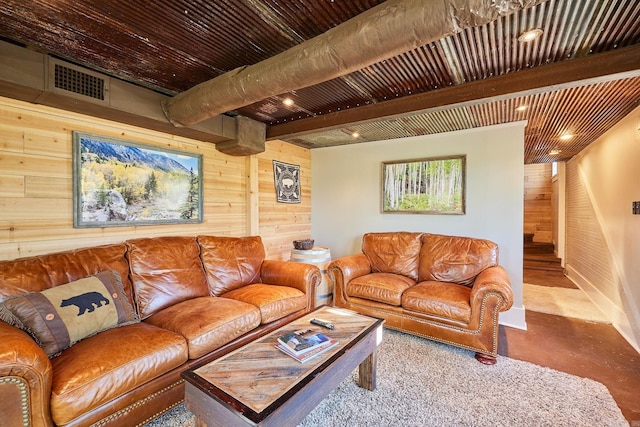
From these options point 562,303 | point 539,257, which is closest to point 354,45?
point 562,303

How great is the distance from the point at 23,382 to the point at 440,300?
2618mm

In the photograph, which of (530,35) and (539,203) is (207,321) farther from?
(539,203)

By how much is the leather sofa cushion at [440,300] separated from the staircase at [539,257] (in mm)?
4032

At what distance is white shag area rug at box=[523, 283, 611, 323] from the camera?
10.8 ft

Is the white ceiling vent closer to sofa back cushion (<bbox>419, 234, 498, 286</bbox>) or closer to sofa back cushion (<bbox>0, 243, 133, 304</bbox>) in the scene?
sofa back cushion (<bbox>0, 243, 133, 304</bbox>)

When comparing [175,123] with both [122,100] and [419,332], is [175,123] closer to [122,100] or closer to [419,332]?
[122,100]

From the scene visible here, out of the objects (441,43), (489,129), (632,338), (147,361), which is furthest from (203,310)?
(632,338)

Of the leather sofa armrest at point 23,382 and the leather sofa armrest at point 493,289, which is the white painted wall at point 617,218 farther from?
the leather sofa armrest at point 23,382

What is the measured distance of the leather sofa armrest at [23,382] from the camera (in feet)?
3.54

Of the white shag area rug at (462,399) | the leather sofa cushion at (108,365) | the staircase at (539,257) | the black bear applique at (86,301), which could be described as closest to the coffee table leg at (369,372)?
the white shag area rug at (462,399)

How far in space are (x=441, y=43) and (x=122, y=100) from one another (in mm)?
2290

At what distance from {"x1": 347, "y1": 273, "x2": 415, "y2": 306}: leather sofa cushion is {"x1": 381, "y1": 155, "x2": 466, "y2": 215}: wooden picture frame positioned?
1.04m

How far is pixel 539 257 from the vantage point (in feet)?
19.0

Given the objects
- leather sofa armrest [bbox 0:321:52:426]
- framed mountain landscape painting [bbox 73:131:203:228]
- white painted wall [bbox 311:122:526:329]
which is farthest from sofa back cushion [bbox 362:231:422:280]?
leather sofa armrest [bbox 0:321:52:426]
